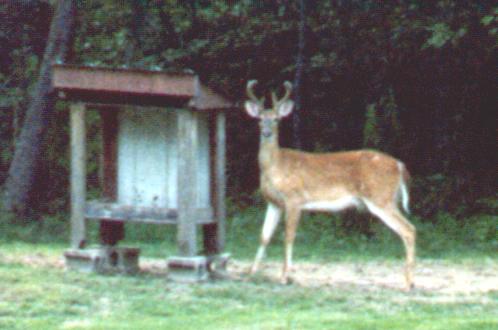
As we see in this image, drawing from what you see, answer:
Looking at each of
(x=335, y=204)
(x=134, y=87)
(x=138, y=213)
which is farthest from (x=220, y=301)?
(x=335, y=204)

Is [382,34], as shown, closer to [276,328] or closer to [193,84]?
[193,84]

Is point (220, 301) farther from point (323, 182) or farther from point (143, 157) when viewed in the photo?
point (323, 182)

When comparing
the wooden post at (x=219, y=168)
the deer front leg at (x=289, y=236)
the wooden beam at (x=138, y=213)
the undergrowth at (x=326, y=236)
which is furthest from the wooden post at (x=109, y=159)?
the deer front leg at (x=289, y=236)

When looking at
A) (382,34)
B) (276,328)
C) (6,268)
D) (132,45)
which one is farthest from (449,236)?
(276,328)

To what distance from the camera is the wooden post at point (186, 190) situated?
536 inches

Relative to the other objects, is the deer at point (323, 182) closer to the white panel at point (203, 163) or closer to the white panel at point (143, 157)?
the white panel at point (203, 163)

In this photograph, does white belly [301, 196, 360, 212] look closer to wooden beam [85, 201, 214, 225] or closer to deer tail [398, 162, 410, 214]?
deer tail [398, 162, 410, 214]

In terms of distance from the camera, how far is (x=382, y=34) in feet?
77.0

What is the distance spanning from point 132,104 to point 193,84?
3.19ft

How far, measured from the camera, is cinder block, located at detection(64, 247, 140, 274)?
14.0m

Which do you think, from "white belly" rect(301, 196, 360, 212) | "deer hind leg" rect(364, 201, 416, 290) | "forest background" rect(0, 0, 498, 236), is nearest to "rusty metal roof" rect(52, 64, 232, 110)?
"white belly" rect(301, 196, 360, 212)

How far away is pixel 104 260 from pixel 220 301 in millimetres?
2366

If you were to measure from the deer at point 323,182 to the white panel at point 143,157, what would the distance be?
119 centimetres

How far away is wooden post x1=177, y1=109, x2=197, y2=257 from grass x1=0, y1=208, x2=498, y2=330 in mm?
430
